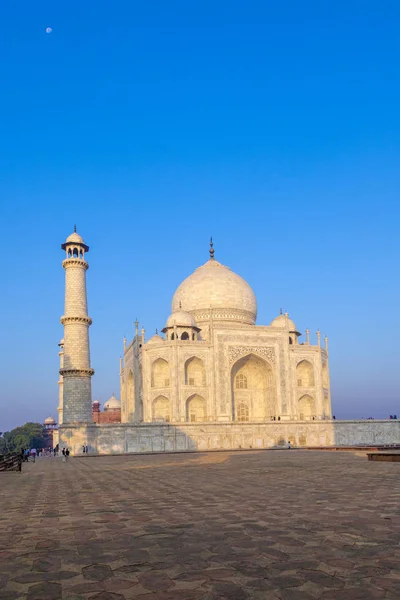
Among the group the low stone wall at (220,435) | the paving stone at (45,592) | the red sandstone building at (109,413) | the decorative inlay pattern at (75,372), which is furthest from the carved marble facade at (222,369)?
the paving stone at (45,592)

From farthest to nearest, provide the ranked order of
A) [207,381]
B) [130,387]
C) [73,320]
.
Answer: [130,387] < [207,381] < [73,320]

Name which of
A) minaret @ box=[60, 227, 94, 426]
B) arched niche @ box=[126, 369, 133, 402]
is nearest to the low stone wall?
minaret @ box=[60, 227, 94, 426]

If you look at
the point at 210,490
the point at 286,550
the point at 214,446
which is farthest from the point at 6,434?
the point at 286,550

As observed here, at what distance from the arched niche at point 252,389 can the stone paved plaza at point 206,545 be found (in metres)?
34.9

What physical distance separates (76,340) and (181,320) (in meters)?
10.9

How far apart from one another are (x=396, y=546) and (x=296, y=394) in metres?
40.2

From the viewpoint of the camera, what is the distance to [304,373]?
46.2m

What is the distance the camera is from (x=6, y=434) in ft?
265

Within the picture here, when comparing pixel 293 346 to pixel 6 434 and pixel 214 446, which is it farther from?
pixel 6 434

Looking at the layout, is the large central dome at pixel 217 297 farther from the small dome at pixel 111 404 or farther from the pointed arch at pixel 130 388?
the small dome at pixel 111 404

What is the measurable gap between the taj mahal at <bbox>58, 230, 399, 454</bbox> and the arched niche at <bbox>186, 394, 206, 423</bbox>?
2.9 inches

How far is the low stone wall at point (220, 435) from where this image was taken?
111ft

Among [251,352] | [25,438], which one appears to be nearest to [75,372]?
[251,352]

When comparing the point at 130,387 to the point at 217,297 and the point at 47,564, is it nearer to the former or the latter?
the point at 217,297
